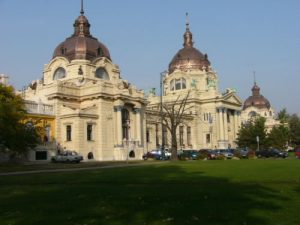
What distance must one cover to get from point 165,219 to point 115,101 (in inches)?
2169

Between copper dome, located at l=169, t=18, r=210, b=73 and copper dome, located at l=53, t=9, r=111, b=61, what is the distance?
2832 centimetres

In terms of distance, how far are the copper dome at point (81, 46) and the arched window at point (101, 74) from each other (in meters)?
2.25

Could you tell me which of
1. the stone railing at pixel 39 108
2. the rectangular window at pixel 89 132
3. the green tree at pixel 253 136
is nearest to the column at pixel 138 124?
the rectangular window at pixel 89 132

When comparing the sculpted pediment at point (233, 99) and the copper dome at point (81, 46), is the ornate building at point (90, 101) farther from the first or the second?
the sculpted pediment at point (233, 99)

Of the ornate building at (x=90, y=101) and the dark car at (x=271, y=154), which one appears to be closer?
the dark car at (x=271, y=154)

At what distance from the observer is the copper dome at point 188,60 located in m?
98.7

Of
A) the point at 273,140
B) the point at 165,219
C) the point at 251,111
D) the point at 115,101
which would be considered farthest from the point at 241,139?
the point at 165,219

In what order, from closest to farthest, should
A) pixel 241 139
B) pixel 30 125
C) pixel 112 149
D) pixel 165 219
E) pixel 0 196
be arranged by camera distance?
1. pixel 165 219
2. pixel 0 196
3. pixel 30 125
4. pixel 112 149
5. pixel 241 139

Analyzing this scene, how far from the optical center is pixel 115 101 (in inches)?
2542

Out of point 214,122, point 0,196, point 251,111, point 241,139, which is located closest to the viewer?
point 0,196

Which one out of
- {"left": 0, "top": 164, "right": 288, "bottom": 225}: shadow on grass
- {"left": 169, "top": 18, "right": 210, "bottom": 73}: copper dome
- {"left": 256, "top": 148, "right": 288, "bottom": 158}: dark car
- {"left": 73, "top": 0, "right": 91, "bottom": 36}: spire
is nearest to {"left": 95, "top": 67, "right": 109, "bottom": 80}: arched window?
{"left": 73, "top": 0, "right": 91, "bottom": 36}: spire

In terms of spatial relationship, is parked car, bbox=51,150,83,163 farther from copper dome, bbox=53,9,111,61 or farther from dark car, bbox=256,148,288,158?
dark car, bbox=256,148,288,158

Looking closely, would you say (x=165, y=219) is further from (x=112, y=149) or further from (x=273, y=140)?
(x=273, y=140)

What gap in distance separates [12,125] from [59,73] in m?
32.6
